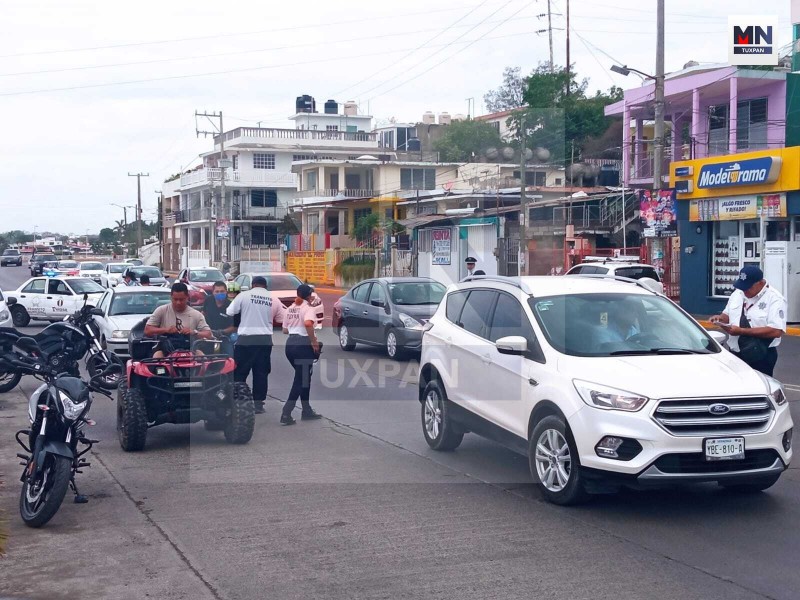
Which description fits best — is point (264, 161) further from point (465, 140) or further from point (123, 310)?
point (123, 310)

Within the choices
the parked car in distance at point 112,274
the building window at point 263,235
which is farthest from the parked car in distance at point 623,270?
the building window at point 263,235

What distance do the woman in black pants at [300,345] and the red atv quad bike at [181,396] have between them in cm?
128

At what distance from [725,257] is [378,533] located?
77.6ft

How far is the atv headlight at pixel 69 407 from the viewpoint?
23.9 feet

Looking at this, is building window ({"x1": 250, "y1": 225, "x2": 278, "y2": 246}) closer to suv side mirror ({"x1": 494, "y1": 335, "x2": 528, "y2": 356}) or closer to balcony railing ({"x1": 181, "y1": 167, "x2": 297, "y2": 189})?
balcony railing ({"x1": 181, "y1": 167, "x2": 297, "y2": 189})

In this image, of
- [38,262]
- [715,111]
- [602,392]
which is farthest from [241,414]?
[38,262]

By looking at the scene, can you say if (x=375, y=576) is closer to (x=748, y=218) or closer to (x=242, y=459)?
(x=242, y=459)

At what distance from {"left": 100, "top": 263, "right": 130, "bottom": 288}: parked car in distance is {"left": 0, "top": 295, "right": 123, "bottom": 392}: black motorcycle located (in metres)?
29.1

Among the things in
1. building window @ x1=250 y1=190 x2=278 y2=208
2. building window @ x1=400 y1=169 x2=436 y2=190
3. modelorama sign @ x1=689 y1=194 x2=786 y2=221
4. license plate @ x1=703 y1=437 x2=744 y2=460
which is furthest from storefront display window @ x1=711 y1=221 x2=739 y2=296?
building window @ x1=250 y1=190 x2=278 y2=208

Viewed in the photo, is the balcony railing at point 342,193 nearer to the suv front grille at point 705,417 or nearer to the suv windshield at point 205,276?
the suv windshield at point 205,276

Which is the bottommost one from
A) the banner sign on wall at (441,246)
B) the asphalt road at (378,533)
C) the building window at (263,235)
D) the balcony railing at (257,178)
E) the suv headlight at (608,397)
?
the asphalt road at (378,533)

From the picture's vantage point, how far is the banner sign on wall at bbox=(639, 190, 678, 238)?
27.0 m

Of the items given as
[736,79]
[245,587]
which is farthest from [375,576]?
[736,79]

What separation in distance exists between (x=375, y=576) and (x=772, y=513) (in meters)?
3.21
